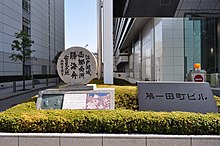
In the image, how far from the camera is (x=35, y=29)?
45031mm

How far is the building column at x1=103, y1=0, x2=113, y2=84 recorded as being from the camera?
12141 mm

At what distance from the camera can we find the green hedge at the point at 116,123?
5293mm

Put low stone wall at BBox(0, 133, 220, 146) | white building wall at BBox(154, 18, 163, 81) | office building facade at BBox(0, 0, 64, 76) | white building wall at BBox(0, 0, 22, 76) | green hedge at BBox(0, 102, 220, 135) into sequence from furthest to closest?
office building facade at BBox(0, 0, 64, 76) < white building wall at BBox(0, 0, 22, 76) < white building wall at BBox(154, 18, 163, 81) < green hedge at BBox(0, 102, 220, 135) < low stone wall at BBox(0, 133, 220, 146)

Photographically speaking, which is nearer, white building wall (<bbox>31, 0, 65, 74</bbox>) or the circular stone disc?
the circular stone disc

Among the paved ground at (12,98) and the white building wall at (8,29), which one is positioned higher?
the white building wall at (8,29)

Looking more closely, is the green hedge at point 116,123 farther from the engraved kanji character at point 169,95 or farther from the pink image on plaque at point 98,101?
the engraved kanji character at point 169,95

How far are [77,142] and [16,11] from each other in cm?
3513

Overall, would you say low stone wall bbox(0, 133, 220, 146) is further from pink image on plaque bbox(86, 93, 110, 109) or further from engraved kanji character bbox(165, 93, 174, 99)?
engraved kanji character bbox(165, 93, 174, 99)

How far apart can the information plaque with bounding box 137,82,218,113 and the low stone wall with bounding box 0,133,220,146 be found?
2.32 m

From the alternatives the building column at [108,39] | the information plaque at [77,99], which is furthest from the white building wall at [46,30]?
the information plaque at [77,99]

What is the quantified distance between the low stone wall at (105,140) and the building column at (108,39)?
718cm

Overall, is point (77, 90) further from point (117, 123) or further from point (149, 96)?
point (117, 123)

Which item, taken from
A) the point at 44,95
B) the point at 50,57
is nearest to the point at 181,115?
the point at 44,95

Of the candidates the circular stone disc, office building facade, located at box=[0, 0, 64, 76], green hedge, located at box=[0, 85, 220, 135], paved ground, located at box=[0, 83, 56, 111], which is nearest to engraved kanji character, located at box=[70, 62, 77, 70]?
the circular stone disc
